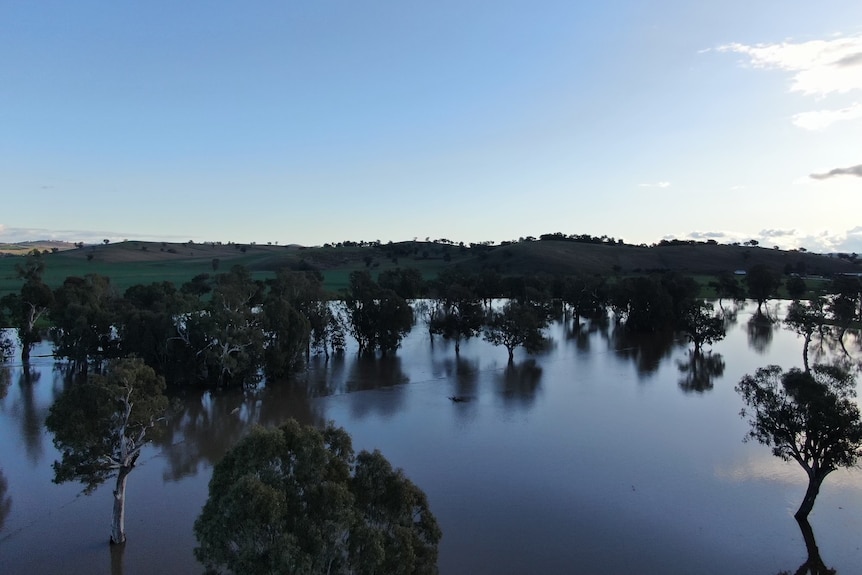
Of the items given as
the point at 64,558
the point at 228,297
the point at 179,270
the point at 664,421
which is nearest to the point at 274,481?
the point at 64,558

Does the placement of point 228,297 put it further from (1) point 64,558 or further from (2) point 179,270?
(2) point 179,270

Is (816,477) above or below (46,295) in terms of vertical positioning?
below

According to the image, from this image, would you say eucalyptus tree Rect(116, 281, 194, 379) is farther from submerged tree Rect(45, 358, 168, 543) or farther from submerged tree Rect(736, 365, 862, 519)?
submerged tree Rect(736, 365, 862, 519)

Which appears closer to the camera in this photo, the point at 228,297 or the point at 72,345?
the point at 228,297

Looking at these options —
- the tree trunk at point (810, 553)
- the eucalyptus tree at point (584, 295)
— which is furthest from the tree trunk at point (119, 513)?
the eucalyptus tree at point (584, 295)

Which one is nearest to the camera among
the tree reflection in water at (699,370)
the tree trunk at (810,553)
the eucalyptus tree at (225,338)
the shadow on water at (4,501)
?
the tree trunk at (810,553)

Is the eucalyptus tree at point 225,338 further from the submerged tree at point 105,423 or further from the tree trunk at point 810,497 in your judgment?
the tree trunk at point 810,497

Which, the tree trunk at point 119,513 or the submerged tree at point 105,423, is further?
the tree trunk at point 119,513

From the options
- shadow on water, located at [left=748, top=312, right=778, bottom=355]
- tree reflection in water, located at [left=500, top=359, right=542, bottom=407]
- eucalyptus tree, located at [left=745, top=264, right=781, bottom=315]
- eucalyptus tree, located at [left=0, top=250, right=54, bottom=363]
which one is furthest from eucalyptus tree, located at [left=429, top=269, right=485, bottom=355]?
eucalyptus tree, located at [left=745, top=264, right=781, bottom=315]
